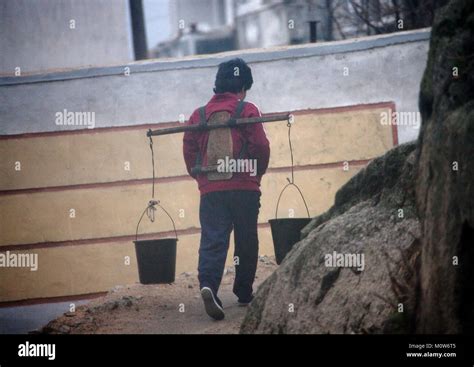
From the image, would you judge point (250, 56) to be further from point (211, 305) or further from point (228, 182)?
point (211, 305)

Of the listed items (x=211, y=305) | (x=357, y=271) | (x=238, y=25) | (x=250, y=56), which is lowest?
(x=211, y=305)

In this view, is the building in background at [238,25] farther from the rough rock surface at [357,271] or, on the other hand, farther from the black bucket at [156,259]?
the rough rock surface at [357,271]

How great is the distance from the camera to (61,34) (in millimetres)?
12078

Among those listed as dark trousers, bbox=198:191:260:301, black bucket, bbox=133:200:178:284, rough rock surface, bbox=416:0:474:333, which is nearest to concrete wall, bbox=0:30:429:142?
black bucket, bbox=133:200:178:284

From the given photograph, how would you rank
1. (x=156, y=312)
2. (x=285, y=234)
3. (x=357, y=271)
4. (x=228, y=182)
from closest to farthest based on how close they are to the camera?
(x=357, y=271), (x=228, y=182), (x=285, y=234), (x=156, y=312)

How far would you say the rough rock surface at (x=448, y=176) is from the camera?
13.5ft

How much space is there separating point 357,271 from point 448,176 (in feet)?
2.65

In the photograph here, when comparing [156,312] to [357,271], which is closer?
[357,271]

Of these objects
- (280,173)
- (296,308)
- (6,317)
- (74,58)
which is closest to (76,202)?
(6,317)

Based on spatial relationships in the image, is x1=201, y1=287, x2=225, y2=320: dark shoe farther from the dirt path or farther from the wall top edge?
the wall top edge

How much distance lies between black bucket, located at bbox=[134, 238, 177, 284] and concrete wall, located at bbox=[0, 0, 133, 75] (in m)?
4.42

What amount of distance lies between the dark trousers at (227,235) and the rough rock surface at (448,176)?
1589 mm

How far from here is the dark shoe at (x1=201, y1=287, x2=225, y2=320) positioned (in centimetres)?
582

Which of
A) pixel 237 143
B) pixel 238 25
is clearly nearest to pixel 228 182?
pixel 237 143
